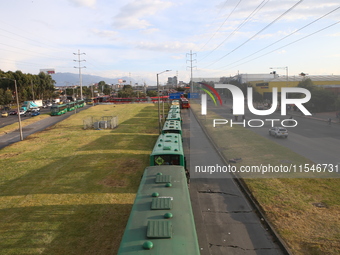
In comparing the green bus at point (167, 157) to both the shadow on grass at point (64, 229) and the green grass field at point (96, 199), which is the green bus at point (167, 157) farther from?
the shadow on grass at point (64, 229)

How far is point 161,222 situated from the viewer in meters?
7.56

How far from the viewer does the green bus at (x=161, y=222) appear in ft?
21.7

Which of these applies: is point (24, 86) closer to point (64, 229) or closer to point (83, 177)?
point (83, 177)

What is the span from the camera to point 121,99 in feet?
362

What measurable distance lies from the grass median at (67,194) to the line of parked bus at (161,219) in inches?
119

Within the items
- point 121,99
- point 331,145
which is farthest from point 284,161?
point 121,99

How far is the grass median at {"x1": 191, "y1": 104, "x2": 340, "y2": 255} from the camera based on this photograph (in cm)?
1077

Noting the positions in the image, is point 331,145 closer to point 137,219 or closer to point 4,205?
point 137,219

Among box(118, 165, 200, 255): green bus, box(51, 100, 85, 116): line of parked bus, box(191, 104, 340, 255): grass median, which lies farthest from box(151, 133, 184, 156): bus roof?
box(51, 100, 85, 116): line of parked bus

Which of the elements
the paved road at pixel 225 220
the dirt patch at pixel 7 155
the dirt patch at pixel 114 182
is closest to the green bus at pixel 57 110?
the dirt patch at pixel 7 155

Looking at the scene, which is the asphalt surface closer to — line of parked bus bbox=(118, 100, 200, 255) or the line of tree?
line of parked bus bbox=(118, 100, 200, 255)

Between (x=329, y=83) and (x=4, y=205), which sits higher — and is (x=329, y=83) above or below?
above

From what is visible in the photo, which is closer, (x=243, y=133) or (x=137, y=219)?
(x=137, y=219)

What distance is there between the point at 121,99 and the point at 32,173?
Answer: 91660mm
